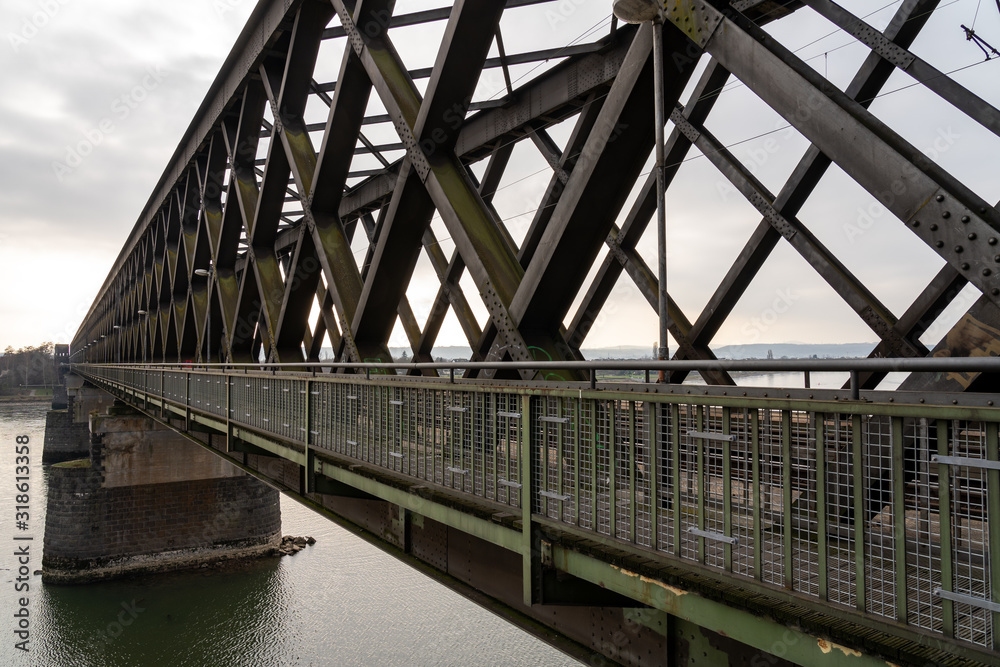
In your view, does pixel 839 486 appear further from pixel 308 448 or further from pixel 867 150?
pixel 308 448

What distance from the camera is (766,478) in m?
3.66

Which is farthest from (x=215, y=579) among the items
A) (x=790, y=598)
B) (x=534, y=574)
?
(x=790, y=598)

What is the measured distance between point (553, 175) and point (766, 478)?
907 cm

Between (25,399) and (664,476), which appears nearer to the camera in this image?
(664,476)

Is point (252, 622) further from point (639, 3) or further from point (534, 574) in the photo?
point (639, 3)

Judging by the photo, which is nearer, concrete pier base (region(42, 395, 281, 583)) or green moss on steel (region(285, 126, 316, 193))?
green moss on steel (region(285, 126, 316, 193))

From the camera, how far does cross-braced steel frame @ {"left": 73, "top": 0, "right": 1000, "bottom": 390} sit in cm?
455

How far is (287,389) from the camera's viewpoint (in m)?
10.1

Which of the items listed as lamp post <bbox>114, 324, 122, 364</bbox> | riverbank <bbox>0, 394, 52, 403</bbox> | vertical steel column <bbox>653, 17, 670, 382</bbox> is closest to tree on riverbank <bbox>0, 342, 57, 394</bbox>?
riverbank <bbox>0, 394, 52, 403</bbox>

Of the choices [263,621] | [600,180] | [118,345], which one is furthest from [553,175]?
[118,345]

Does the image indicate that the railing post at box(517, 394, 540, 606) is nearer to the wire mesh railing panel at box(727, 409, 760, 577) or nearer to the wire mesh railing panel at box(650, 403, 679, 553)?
the wire mesh railing panel at box(650, 403, 679, 553)

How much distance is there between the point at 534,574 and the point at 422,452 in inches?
92.8

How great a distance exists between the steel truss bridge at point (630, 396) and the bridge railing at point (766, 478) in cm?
2

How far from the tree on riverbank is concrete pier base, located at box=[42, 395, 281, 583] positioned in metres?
133
